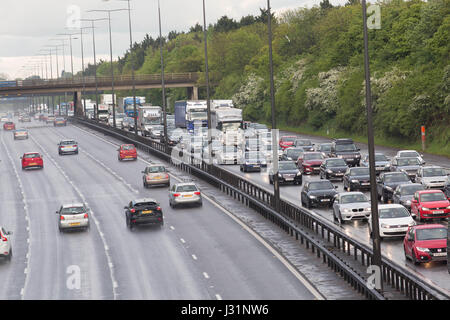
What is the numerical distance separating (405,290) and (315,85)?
82454 mm

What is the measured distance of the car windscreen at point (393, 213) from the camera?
3544 cm

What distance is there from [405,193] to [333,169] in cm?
1458

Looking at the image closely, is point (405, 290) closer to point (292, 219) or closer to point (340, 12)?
point (292, 219)

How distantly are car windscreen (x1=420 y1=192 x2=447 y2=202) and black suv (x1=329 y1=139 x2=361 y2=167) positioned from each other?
25.4 meters

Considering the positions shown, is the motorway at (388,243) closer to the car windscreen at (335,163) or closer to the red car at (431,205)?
the red car at (431,205)

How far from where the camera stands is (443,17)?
8231 cm

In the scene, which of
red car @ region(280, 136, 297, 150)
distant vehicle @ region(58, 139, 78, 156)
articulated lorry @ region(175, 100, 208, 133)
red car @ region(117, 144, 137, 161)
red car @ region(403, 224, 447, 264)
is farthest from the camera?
articulated lorry @ region(175, 100, 208, 133)

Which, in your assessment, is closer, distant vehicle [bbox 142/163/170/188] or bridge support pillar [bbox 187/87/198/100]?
distant vehicle [bbox 142/163/170/188]

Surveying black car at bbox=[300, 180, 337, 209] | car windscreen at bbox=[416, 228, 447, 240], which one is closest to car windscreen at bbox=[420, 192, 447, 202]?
black car at bbox=[300, 180, 337, 209]

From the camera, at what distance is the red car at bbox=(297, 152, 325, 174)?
61438mm

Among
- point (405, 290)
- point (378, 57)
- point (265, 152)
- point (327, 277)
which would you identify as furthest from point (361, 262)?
point (378, 57)

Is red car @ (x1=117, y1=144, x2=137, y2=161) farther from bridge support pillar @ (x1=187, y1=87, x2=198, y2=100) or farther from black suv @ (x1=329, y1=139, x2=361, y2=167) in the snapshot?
bridge support pillar @ (x1=187, y1=87, x2=198, y2=100)

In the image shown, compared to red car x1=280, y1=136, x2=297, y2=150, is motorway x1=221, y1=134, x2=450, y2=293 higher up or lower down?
lower down

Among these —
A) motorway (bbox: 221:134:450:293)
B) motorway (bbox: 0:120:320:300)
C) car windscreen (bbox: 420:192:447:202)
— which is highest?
car windscreen (bbox: 420:192:447:202)
